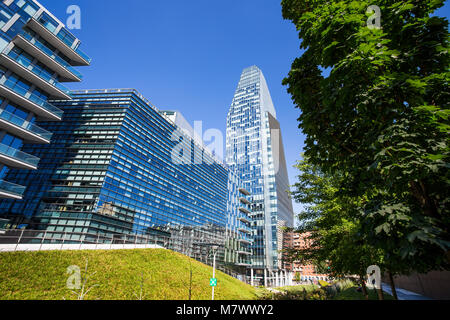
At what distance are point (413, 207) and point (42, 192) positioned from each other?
3644cm

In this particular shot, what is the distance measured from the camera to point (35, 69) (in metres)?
21.5

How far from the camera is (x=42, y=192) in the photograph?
26484 mm

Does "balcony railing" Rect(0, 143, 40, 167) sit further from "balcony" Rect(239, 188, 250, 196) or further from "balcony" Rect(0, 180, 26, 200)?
"balcony" Rect(239, 188, 250, 196)

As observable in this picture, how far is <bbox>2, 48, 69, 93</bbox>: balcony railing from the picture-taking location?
19.4 metres

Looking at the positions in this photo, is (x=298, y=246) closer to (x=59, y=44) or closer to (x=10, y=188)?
(x=10, y=188)

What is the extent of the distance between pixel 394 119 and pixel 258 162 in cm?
6945

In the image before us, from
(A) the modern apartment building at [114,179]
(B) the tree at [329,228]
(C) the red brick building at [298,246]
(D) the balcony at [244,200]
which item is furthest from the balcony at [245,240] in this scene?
(B) the tree at [329,228]

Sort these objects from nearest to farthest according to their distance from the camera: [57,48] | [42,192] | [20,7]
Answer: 1. [20,7]
2. [57,48]
3. [42,192]

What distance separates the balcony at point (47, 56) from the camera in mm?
20391

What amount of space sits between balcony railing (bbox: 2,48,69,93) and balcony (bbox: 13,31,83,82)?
1161 millimetres

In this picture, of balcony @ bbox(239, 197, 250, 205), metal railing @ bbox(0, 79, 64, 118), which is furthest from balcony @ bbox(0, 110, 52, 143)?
balcony @ bbox(239, 197, 250, 205)

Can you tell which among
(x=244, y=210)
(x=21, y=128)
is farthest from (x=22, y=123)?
(x=244, y=210)
